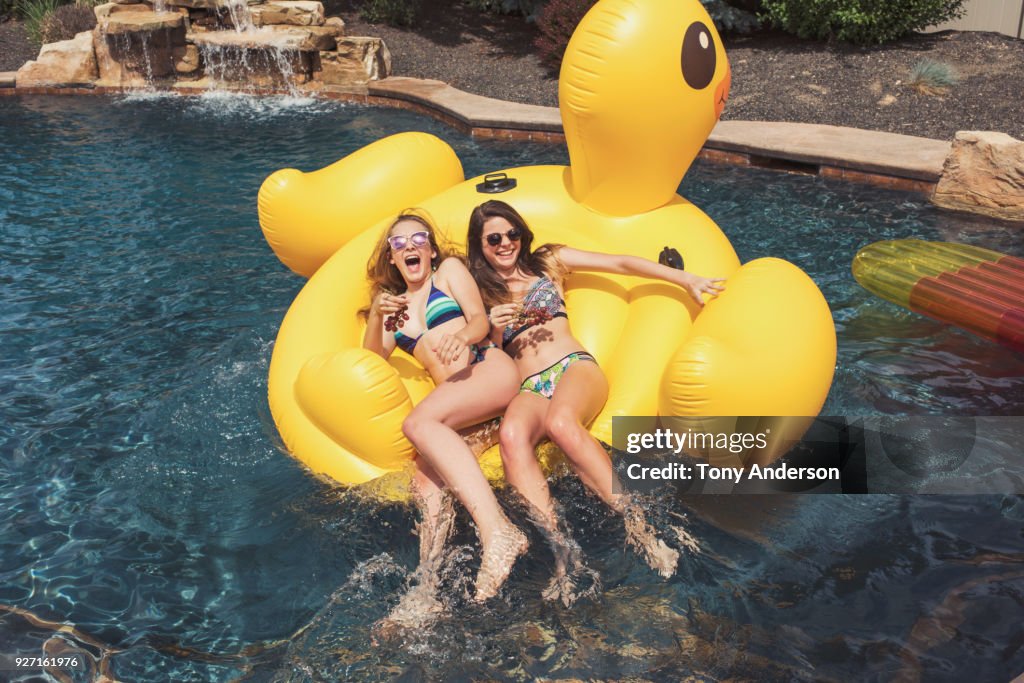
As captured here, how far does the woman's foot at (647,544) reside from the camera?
3.08 meters

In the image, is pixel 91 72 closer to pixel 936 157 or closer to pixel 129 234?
pixel 129 234

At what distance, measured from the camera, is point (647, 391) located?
343 cm

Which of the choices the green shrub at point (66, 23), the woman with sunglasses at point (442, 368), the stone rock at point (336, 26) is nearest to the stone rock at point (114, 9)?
the green shrub at point (66, 23)

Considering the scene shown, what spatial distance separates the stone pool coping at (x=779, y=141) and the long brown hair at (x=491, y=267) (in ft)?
13.0

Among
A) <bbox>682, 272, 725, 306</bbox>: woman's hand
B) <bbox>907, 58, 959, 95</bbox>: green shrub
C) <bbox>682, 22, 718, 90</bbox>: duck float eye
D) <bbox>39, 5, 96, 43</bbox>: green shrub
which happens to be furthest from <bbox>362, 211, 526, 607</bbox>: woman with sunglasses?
<bbox>39, 5, 96, 43</bbox>: green shrub

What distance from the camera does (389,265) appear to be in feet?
12.1

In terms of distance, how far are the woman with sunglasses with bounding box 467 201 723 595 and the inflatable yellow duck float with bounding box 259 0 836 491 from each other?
15cm

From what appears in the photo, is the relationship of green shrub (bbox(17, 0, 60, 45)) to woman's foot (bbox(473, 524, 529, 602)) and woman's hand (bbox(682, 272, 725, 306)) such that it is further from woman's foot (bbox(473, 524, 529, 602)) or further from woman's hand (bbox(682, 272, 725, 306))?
woman's foot (bbox(473, 524, 529, 602))

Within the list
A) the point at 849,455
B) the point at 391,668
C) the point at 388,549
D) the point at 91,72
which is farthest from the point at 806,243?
the point at 91,72

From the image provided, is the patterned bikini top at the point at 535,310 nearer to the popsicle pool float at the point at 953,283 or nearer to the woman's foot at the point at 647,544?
the woman's foot at the point at 647,544

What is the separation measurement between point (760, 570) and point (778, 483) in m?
0.51

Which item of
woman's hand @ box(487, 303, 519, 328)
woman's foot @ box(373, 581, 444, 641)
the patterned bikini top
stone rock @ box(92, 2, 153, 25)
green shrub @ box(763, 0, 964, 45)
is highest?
green shrub @ box(763, 0, 964, 45)

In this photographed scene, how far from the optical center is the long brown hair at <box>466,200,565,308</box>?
3621mm

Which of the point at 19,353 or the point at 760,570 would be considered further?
the point at 19,353
